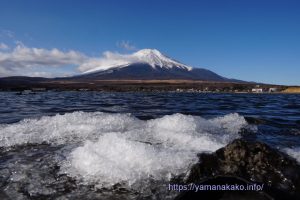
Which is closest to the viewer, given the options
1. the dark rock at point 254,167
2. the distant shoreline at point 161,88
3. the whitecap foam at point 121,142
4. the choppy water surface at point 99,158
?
the dark rock at point 254,167

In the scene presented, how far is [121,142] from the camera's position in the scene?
8055 millimetres

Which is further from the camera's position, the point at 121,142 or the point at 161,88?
the point at 161,88

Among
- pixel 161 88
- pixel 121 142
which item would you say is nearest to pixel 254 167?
pixel 121 142

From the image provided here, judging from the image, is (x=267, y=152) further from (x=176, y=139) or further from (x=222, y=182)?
(x=176, y=139)

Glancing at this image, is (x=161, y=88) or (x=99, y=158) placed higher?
(x=99, y=158)

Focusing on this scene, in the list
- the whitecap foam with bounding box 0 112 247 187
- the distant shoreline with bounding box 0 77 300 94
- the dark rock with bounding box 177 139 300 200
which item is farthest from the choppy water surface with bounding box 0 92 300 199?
the distant shoreline with bounding box 0 77 300 94

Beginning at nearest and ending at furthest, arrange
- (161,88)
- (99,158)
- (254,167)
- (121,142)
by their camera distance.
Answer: (254,167) < (99,158) < (121,142) < (161,88)

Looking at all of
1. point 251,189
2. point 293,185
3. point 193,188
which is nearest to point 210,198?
point 193,188

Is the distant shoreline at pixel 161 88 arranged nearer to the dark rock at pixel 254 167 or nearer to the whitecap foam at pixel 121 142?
the whitecap foam at pixel 121 142

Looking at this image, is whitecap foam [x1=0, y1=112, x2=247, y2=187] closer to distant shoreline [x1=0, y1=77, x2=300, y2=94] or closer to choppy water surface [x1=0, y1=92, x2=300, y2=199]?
choppy water surface [x1=0, y1=92, x2=300, y2=199]

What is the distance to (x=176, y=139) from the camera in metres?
9.55

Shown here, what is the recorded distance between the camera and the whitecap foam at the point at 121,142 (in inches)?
270

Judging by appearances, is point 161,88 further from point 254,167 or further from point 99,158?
point 254,167

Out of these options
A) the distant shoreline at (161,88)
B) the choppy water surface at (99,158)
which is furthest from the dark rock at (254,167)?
the distant shoreline at (161,88)
